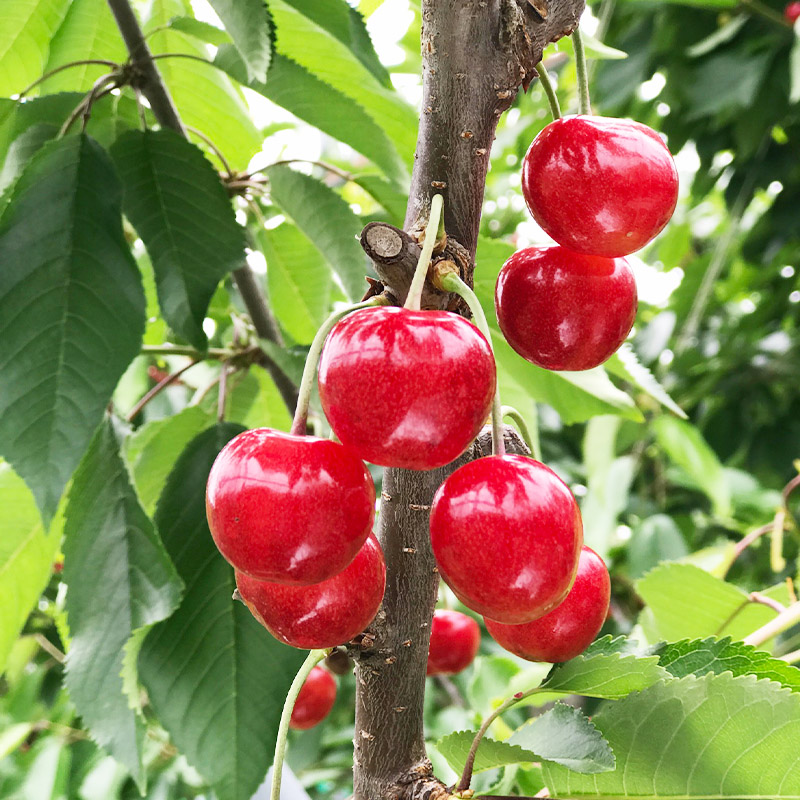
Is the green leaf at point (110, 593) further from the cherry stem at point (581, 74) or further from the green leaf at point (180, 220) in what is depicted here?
the cherry stem at point (581, 74)

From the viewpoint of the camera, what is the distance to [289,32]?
0.95 meters

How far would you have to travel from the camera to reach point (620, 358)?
896 millimetres

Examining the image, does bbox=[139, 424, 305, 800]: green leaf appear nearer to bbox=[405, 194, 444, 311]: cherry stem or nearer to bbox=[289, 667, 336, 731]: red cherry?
bbox=[289, 667, 336, 731]: red cherry

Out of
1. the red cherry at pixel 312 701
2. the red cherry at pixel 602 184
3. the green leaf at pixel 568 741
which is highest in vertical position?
the red cherry at pixel 602 184

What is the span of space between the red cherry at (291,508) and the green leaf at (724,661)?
31cm

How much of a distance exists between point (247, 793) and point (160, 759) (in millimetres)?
1560

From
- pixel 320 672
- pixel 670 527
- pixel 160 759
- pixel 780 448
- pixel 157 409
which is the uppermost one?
pixel 780 448

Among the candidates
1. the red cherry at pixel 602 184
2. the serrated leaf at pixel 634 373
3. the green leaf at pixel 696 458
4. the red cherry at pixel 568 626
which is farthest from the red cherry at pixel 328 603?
the green leaf at pixel 696 458

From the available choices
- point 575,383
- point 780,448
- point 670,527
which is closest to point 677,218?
point 780,448

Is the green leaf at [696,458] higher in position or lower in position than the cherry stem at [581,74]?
higher

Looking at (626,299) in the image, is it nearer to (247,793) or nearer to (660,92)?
(247,793)

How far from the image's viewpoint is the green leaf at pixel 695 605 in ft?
2.94

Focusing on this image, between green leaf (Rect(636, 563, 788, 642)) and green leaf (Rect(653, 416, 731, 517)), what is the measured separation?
83 centimetres

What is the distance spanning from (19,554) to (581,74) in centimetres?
72
